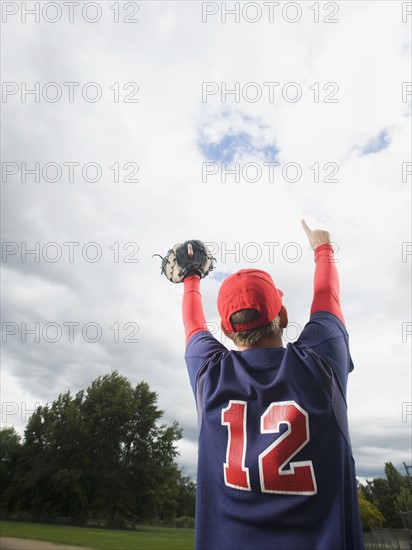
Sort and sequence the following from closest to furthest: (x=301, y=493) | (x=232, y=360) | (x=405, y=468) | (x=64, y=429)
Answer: (x=301, y=493)
(x=232, y=360)
(x=405, y=468)
(x=64, y=429)

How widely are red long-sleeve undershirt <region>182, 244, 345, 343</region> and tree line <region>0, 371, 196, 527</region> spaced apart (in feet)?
148

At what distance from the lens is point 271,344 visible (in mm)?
1706

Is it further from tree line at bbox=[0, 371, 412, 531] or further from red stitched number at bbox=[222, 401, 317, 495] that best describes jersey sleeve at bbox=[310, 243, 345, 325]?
tree line at bbox=[0, 371, 412, 531]

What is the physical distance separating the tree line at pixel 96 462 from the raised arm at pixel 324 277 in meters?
45.7

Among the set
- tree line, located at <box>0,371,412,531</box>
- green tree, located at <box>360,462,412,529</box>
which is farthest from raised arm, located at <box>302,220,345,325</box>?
tree line, located at <box>0,371,412,531</box>

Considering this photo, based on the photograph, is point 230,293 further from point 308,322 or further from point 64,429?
point 64,429

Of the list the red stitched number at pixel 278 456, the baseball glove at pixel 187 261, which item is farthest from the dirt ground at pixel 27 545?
the red stitched number at pixel 278 456

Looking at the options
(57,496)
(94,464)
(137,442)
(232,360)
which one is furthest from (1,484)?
(232,360)

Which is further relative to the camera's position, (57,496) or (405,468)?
(57,496)

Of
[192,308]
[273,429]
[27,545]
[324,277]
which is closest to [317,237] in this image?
[324,277]

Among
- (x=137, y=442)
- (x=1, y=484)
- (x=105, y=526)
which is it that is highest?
(x=137, y=442)

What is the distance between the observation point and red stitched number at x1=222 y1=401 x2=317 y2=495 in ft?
4.40

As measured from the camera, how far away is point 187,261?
2.39 meters

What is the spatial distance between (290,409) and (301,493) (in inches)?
10.0
